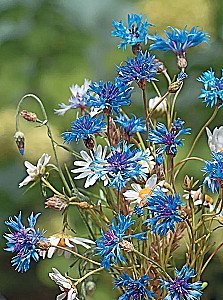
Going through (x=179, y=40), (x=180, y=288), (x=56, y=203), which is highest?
(x=179, y=40)

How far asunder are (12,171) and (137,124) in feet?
3.88

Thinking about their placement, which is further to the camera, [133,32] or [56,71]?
[56,71]

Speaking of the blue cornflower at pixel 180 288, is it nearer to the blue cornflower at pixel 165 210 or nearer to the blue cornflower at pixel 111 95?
the blue cornflower at pixel 165 210

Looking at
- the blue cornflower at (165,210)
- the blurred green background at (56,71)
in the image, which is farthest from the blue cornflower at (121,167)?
the blurred green background at (56,71)

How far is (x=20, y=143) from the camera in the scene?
1.62 feet

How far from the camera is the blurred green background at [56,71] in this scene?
1061 mm

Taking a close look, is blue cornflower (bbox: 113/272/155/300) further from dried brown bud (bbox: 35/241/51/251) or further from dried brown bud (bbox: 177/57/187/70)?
dried brown bud (bbox: 177/57/187/70)

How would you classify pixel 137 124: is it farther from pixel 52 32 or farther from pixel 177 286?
pixel 52 32

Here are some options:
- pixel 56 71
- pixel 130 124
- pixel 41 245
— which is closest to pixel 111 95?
pixel 130 124

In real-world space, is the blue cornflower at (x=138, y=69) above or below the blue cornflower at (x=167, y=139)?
above

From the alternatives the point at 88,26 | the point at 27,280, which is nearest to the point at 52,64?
the point at 88,26

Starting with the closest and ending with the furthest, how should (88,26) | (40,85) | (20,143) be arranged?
(20,143) < (40,85) < (88,26)

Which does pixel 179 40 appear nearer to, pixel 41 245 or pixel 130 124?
pixel 130 124

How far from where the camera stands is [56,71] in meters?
1.34
